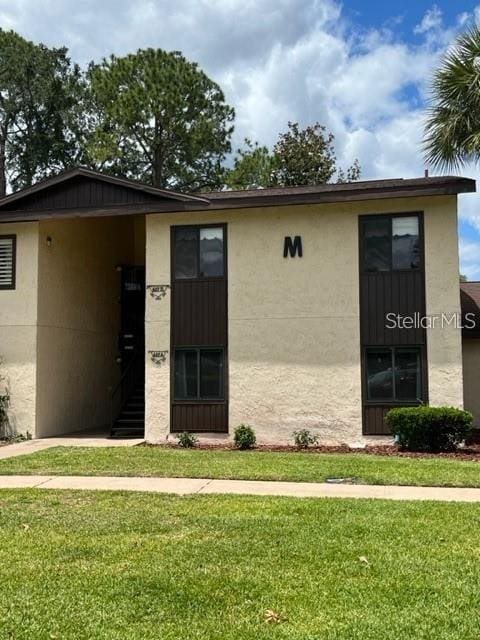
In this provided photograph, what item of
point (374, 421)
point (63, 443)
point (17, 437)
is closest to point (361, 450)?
point (374, 421)

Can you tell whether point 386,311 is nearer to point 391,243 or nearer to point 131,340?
point 391,243

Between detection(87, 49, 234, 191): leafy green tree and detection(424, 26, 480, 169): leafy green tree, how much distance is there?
62.6ft

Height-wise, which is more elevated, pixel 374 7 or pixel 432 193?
pixel 374 7

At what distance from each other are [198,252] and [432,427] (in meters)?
6.28

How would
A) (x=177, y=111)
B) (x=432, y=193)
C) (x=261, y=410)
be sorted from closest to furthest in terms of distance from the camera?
1. (x=432, y=193)
2. (x=261, y=410)
3. (x=177, y=111)

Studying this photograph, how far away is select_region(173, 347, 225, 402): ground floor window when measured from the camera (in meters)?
14.8

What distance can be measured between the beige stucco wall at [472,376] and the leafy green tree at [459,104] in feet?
15.7

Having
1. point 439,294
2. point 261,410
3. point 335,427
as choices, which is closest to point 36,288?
point 261,410

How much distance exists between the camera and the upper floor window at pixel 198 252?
15000 millimetres

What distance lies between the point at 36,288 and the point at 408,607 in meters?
12.7

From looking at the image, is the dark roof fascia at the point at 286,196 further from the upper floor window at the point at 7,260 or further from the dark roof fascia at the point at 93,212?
the upper floor window at the point at 7,260

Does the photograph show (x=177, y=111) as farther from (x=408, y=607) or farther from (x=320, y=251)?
(x=408, y=607)

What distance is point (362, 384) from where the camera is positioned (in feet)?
46.1

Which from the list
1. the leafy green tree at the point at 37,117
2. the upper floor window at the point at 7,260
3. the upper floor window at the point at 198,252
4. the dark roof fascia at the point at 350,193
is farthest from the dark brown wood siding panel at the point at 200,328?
the leafy green tree at the point at 37,117
